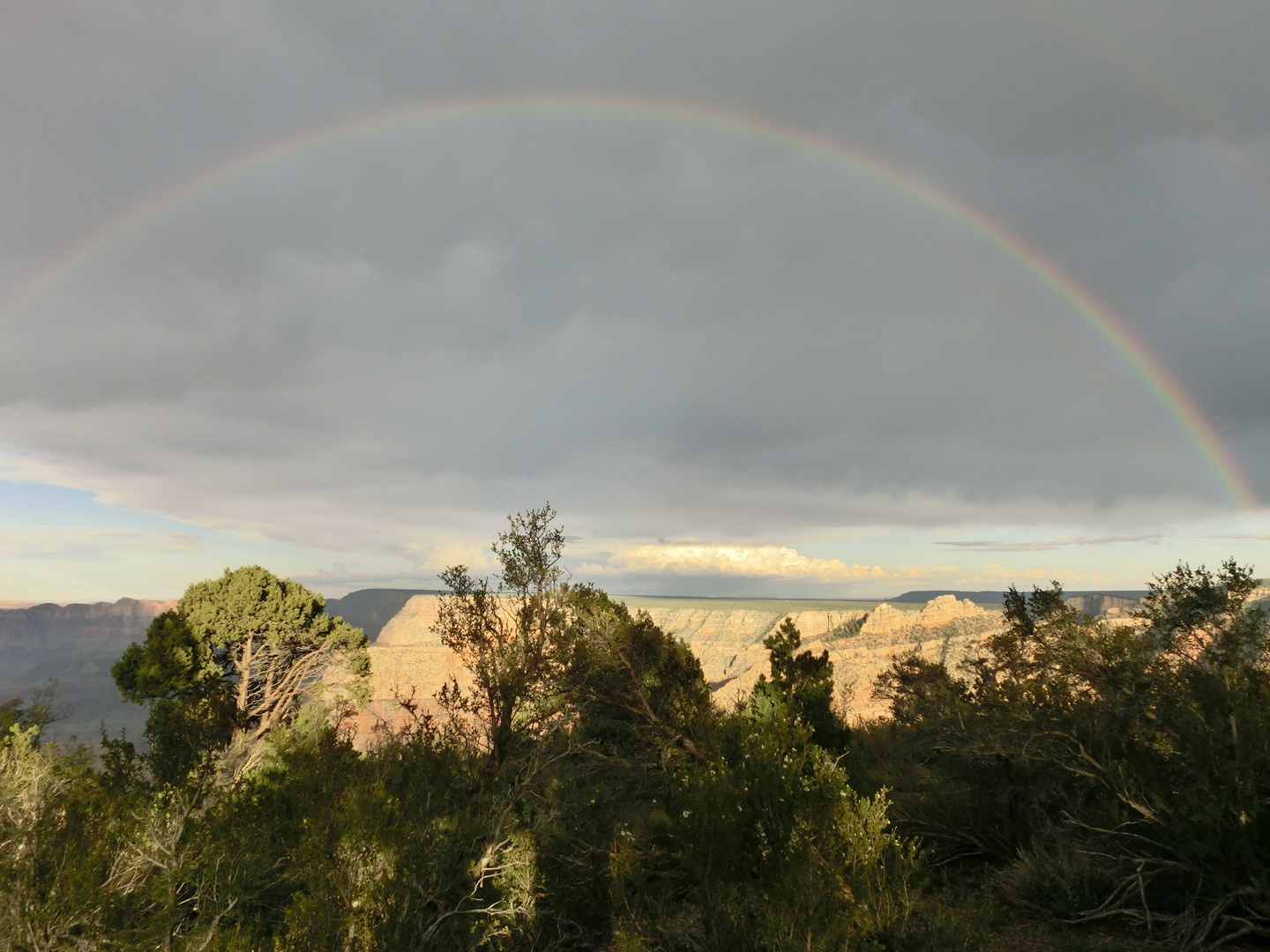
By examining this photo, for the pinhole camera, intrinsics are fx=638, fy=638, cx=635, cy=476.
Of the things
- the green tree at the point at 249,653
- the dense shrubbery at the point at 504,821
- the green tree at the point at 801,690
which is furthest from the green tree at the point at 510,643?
the green tree at the point at 249,653

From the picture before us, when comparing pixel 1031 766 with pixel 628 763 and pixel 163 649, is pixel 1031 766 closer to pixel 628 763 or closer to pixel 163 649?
pixel 628 763

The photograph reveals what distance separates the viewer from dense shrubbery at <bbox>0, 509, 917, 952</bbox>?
993cm

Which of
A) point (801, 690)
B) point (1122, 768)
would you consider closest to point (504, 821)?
point (1122, 768)

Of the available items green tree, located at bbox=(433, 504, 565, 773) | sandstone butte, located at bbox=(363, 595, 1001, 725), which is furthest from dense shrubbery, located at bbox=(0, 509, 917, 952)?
sandstone butte, located at bbox=(363, 595, 1001, 725)

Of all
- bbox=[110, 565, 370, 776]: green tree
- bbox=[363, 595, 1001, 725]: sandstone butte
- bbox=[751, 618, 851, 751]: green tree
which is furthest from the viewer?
bbox=[363, 595, 1001, 725]: sandstone butte

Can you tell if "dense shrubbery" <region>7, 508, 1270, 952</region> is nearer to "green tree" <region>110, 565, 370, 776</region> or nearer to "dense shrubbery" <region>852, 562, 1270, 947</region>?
"dense shrubbery" <region>852, 562, 1270, 947</region>

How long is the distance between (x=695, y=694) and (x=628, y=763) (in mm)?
6195

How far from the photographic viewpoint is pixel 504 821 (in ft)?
55.1

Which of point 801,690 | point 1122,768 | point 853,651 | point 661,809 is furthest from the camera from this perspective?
point 853,651

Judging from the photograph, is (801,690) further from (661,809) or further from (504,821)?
(504,821)

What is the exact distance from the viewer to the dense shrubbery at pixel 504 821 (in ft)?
32.6

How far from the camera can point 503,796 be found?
16828 mm

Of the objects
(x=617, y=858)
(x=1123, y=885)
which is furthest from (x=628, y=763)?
(x=1123, y=885)

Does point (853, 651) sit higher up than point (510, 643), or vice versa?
point (510, 643)
